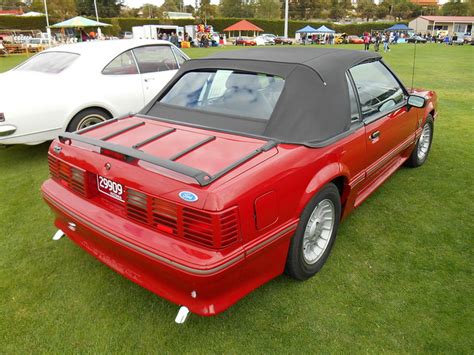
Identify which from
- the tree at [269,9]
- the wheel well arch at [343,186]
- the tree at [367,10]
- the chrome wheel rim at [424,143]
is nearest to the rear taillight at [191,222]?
the wheel well arch at [343,186]

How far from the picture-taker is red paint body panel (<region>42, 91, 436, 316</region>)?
1995mm

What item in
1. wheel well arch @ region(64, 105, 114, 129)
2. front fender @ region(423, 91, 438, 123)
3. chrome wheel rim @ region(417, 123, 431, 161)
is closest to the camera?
front fender @ region(423, 91, 438, 123)

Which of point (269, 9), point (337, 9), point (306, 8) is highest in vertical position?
point (306, 8)

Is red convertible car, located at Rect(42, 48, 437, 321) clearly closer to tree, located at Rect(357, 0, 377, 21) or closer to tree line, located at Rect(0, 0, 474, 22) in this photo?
tree line, located at Rect(0, 0, 474, 22)

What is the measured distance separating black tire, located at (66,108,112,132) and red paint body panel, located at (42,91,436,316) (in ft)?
8.16

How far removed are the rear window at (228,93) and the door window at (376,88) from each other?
0.90m

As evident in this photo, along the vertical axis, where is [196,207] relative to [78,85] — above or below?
below

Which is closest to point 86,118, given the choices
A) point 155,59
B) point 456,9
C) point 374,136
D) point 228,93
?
point 155,59

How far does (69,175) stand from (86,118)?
2866 millimetres

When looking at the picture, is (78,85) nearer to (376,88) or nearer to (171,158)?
(171,158)

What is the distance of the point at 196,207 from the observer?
1956mm

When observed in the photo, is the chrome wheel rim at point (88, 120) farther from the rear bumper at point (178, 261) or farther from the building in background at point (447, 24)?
the building in background at point (447, 24)

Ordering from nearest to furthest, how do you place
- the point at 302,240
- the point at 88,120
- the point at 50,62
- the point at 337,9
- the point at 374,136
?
the point at 302,240 → the point at 374,136 → the point at 88,120 → the point at 50,62 → the point at 337,9

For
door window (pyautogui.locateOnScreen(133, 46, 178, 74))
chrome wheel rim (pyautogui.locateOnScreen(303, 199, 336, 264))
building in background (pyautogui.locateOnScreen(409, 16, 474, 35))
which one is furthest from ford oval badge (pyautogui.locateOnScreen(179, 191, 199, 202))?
building in background (pyautogui.locateOnScreen(409, 16, 474, 35))
